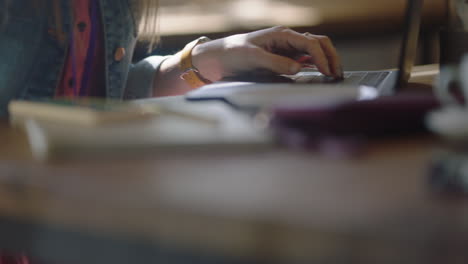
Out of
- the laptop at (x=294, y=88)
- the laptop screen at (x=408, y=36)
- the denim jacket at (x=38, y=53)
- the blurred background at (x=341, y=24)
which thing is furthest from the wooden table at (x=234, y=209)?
the blurred background at (x=341, y=24)

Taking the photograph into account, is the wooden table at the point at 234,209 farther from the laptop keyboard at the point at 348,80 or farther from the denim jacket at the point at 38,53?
the denim jacket at the point at 38,53

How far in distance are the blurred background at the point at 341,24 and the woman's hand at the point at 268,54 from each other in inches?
42.2

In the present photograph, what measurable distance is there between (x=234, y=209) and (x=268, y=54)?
450 mm

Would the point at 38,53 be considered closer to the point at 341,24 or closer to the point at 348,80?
the point at 348,80

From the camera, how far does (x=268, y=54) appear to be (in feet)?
1.97

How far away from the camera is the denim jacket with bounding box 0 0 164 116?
0.74 metres

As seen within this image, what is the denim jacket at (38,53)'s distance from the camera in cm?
74

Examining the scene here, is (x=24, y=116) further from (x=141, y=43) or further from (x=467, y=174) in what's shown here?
(x=141, y=43)

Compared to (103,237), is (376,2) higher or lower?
lower

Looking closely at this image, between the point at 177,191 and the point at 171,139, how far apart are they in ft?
0.24

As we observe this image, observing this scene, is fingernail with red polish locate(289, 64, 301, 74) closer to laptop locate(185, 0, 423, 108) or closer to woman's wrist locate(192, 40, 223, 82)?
laptop locate(185, 0, 423, 108)

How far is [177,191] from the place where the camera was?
7.6 inches

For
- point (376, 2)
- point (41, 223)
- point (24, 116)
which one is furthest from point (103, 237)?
point (376, 2)

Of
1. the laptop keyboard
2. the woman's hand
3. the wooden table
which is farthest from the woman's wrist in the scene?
the wooden table
